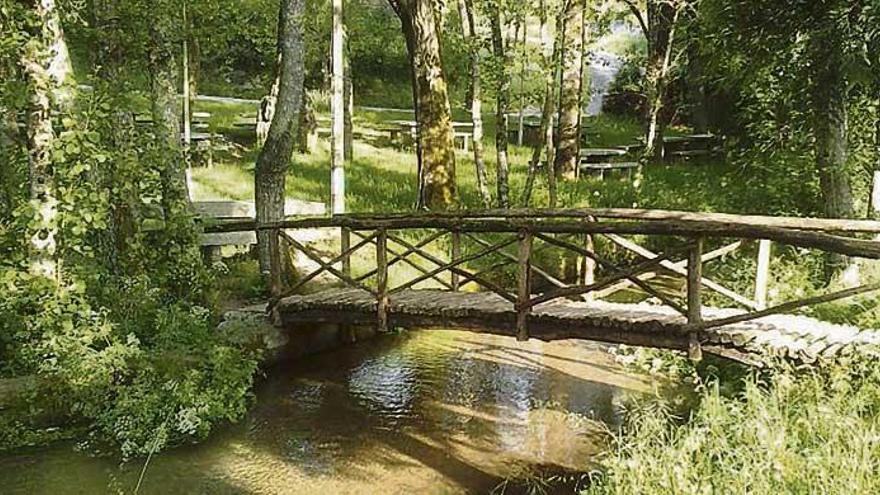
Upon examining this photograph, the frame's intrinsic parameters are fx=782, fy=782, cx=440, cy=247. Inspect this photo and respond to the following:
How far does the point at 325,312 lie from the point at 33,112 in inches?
138

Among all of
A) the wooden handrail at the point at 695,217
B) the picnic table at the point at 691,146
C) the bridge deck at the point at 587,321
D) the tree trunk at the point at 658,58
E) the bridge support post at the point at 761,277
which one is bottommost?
the bridge deck at the point at 587,321

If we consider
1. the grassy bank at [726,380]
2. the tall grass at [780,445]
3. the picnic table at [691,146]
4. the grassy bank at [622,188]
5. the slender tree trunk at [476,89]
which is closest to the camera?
the tall grass at [780,445]

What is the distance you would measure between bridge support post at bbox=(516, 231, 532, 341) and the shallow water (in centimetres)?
96

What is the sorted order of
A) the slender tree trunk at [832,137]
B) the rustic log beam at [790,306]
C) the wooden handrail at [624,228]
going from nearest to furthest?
1. the rustic log beam at [790,306]
2. the wooden handrail at [624,228]
3. the slender tree trunk at [832,137]

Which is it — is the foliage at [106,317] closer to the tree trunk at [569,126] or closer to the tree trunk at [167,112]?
the tree trunk at [167,112]

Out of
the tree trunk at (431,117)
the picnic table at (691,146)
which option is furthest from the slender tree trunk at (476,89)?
the picnic table at (691,146)

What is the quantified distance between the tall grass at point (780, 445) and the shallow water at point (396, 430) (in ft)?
5.39

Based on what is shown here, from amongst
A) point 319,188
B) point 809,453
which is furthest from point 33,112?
point 319,188

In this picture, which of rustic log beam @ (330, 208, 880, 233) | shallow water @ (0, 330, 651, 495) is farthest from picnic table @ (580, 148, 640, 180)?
rustic log beam @ (330, 208, 880, 233)

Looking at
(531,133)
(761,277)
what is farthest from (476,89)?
(531,133)

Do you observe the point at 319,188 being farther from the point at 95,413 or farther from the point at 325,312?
the point at 95,413

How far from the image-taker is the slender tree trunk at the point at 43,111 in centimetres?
647

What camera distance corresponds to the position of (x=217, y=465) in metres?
6.58

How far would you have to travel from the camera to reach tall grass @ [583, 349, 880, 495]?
13.0ft
